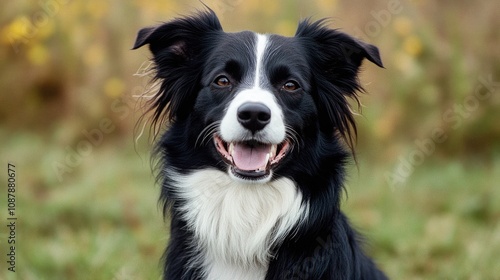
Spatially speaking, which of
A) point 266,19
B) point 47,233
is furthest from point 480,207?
point 47,233

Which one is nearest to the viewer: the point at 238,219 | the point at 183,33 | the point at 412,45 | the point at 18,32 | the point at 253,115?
the point at 253,115

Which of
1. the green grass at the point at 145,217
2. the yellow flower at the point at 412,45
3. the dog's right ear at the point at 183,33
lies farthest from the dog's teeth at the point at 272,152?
the yellow flower at the point at 412,45

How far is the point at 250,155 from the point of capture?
378cm

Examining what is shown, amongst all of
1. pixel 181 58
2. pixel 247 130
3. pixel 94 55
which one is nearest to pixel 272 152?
pixel 247 130

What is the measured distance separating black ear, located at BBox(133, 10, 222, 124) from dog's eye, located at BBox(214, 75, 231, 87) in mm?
194

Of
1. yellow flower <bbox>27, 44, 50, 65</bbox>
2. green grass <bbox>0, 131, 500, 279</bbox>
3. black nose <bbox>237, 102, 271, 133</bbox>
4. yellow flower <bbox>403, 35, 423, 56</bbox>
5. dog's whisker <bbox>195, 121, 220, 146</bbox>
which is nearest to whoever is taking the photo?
black nose <bbox>237, 102, 271, 133</bbox>

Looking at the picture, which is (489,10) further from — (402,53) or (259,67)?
(259,67)

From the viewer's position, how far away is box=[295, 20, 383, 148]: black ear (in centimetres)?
415

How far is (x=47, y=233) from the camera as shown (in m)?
6.59

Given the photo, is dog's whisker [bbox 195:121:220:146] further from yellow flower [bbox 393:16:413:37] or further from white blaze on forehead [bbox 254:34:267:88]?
yellow flower [bbox 393:16:413:37]

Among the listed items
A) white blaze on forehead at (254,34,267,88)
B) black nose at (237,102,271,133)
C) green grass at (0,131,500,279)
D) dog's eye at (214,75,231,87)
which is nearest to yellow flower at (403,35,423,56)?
green grass at (0,131,500,279)

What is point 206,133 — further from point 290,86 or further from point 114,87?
point 114,87

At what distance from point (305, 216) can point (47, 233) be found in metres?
3.55

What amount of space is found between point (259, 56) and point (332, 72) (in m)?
0.55
